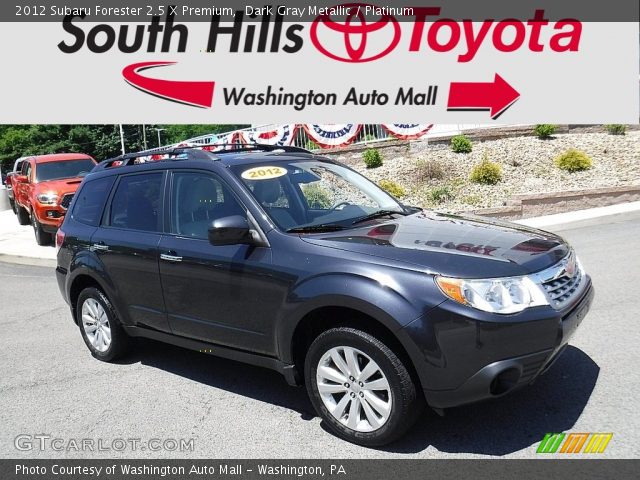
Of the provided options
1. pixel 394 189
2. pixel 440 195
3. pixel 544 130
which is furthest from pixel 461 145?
pixel 394 189

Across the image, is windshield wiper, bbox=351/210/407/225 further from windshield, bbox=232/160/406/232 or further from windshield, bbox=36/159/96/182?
windshield, bbox=36/159/96/182

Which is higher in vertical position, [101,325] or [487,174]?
[487,174]

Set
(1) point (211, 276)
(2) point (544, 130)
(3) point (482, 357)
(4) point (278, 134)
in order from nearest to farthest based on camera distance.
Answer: (3) point (482, 357), (1) point (211, 276), (2) point (544, 130), (4) point (278, 134)

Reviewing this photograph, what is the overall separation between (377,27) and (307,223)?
56.8 feet

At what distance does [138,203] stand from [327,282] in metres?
2.20

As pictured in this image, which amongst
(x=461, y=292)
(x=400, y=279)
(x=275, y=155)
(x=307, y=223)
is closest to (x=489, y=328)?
(x=461, y=292)

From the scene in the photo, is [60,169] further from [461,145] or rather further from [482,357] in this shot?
[482,357]

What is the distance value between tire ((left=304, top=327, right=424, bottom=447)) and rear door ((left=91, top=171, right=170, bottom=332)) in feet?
5.26

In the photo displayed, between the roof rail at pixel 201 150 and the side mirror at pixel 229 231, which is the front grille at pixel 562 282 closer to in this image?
the side mirror at pixel 229 231

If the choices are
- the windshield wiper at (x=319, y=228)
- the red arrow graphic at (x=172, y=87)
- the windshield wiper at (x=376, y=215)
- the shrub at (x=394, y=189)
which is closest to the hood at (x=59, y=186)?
the shrub at (x=394, y=189)

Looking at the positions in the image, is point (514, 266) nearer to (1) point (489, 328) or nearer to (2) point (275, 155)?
(1) point (489, 328)

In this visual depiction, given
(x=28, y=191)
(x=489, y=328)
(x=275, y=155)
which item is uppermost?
(x=275, y=155)

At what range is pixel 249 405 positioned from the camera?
4.44 m

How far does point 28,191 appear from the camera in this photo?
14.1 m
